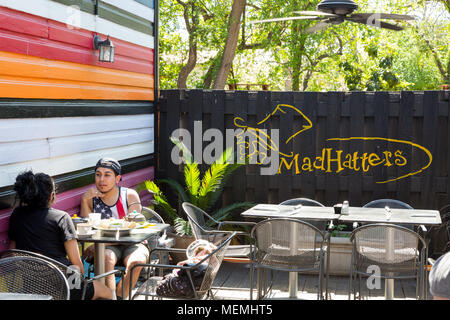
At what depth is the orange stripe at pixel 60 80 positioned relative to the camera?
14.3 feet

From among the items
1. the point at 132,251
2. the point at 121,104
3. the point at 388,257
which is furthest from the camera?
the point at 121,104

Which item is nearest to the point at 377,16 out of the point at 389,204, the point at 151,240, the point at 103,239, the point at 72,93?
the point at 389,204

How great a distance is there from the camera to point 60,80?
5.07 meters

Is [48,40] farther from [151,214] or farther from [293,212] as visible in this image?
[293,212]

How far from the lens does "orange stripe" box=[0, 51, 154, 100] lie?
4.34m

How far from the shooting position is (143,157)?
724cm

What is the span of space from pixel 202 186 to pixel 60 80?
99.9 inches

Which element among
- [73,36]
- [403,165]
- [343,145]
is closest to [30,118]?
[73,36]

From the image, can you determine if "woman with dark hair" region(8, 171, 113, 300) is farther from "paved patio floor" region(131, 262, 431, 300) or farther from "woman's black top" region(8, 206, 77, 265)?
"paved patio floor" region(131, 262, 431, 300)

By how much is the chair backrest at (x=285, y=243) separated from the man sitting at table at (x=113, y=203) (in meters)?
1.02

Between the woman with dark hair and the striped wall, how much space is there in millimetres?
231

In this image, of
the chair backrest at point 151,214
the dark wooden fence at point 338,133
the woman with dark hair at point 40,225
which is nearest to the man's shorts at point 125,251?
the chair backrest at point 151,214
